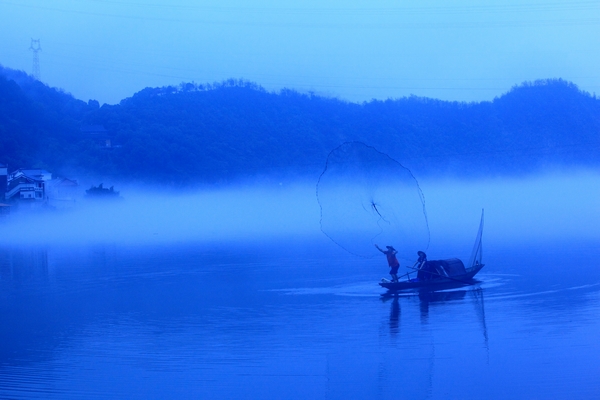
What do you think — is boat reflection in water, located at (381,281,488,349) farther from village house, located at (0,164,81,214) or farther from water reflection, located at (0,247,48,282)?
village house, located at (0,164,81,214)

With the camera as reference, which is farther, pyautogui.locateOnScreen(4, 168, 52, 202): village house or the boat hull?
pyautogui.locateOnScreen(4, 168, 52, 202): village house

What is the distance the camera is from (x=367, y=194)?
56.9 ft

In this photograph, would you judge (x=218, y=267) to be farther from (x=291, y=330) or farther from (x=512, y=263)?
(x=291, y=330)

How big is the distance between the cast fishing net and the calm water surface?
78.5 inches

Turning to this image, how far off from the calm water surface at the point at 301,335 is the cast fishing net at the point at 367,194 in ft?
6.54

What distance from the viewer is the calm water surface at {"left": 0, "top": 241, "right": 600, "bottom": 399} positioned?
11.0m

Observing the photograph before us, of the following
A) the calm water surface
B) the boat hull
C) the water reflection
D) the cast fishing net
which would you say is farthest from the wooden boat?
the water reflection

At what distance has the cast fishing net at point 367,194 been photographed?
16453mm

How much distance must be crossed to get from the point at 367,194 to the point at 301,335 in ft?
13.8

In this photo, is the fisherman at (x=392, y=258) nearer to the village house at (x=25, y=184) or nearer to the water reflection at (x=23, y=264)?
Result: the water reflection at (x=23, y=264)

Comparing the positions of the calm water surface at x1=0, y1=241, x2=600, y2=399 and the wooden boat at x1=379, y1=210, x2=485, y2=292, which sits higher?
the wooden boat at x1=379, y1=210, x2=485, y2=292

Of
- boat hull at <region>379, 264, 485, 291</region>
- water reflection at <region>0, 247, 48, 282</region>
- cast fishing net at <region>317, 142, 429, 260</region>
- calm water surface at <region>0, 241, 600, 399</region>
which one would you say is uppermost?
cast fishing net at <region>317, 142, 429, 260</region>


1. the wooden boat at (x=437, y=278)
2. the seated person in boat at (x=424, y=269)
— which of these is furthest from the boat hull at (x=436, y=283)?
the seated person in boat at (x=424, y=269)

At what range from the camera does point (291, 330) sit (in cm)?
1530
